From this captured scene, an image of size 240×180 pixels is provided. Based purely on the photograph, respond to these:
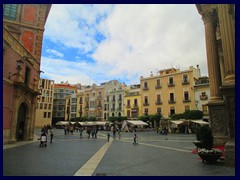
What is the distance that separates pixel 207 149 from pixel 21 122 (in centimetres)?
1667

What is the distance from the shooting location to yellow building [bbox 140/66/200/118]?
43500mm

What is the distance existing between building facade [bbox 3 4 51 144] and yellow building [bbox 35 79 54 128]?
151ft

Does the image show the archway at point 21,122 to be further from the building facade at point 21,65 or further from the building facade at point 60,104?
the building facade at point 60,104

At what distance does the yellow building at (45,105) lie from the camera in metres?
63.4

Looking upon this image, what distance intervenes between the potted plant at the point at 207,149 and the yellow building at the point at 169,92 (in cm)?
3565

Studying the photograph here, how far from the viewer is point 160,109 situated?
153 feet

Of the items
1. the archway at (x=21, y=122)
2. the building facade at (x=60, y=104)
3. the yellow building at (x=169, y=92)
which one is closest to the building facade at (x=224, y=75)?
the archway at (x=21, y=122)

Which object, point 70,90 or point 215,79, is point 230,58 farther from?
point 70,90

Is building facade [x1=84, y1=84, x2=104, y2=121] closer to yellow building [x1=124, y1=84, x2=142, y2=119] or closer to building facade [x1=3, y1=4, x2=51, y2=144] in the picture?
yellow building [x1=124, y1=84, x2=142, y2=119]

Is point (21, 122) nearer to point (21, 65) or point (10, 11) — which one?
point (21, 65)

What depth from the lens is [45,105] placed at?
65.9 m

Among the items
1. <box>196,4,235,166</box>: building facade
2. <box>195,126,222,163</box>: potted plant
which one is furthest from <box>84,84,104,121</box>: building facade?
<box>195,126,222,163</box>: potted plant

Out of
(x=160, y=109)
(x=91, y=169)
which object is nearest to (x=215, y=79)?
(x=91, y=169)
